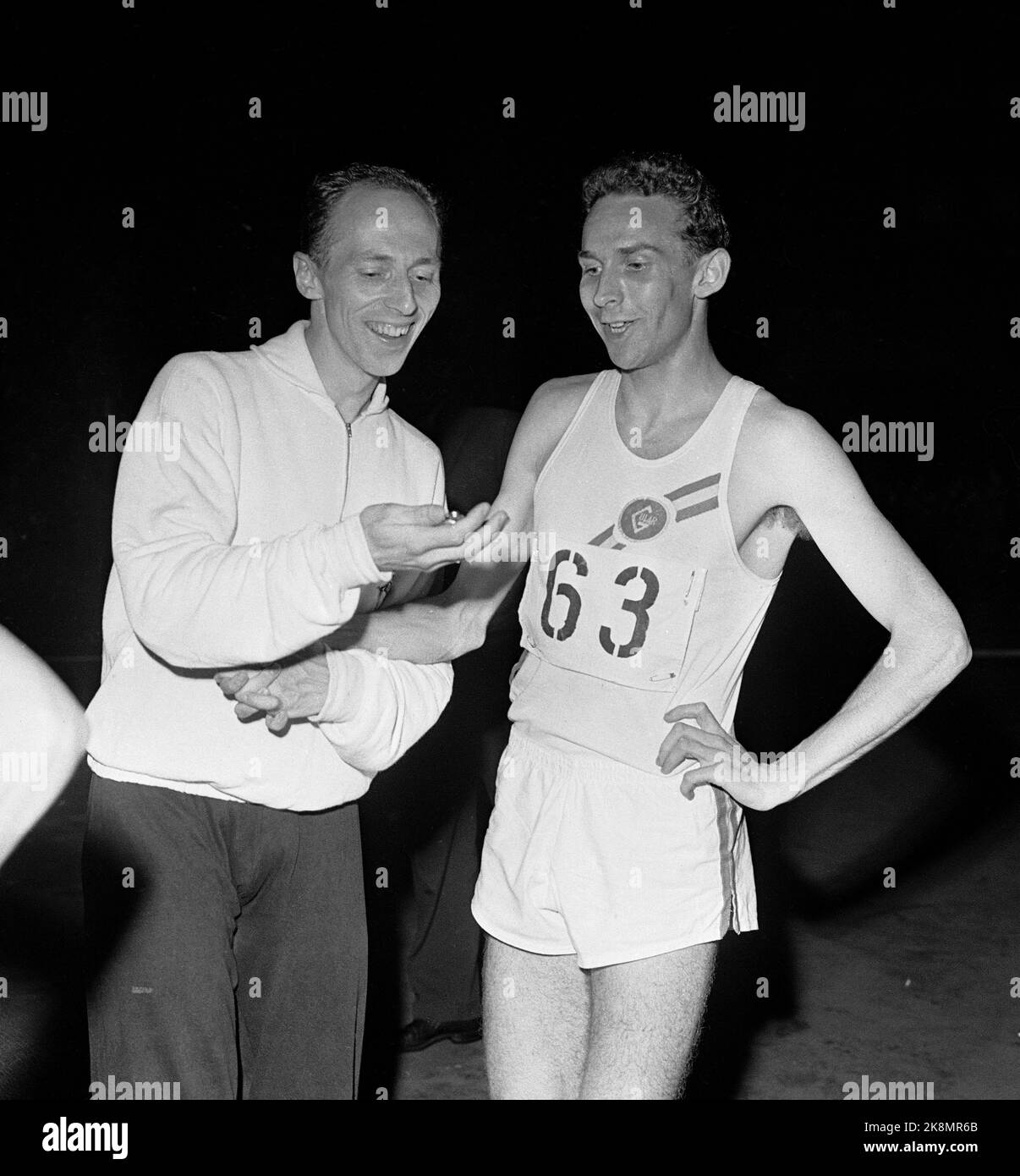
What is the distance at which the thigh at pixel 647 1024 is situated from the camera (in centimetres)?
190

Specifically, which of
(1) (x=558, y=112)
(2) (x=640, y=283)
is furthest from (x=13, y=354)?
(2) (x=640, y=283)

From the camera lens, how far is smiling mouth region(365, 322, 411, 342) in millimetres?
2164

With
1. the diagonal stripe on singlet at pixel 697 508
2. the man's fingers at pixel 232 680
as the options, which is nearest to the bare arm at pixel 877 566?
the diagonal stripe on singlet at pixel 697 508

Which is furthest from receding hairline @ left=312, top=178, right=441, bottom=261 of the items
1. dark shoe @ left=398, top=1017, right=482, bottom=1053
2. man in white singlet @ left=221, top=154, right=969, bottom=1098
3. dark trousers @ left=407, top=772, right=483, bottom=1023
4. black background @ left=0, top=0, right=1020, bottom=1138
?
black background @ left=0, top=0, right=1020, bottom=1138

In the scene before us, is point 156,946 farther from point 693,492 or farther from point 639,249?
A: point 639,249

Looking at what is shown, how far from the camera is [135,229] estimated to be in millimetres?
7316

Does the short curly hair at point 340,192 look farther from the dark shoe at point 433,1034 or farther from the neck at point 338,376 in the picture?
the dark shoe at point 433,1034

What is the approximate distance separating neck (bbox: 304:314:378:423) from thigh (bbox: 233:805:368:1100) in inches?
28.1

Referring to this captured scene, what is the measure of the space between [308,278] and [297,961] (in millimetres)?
1176

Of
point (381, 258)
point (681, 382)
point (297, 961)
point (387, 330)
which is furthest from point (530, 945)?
point (381, 258)

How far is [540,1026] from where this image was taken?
2.02 m
